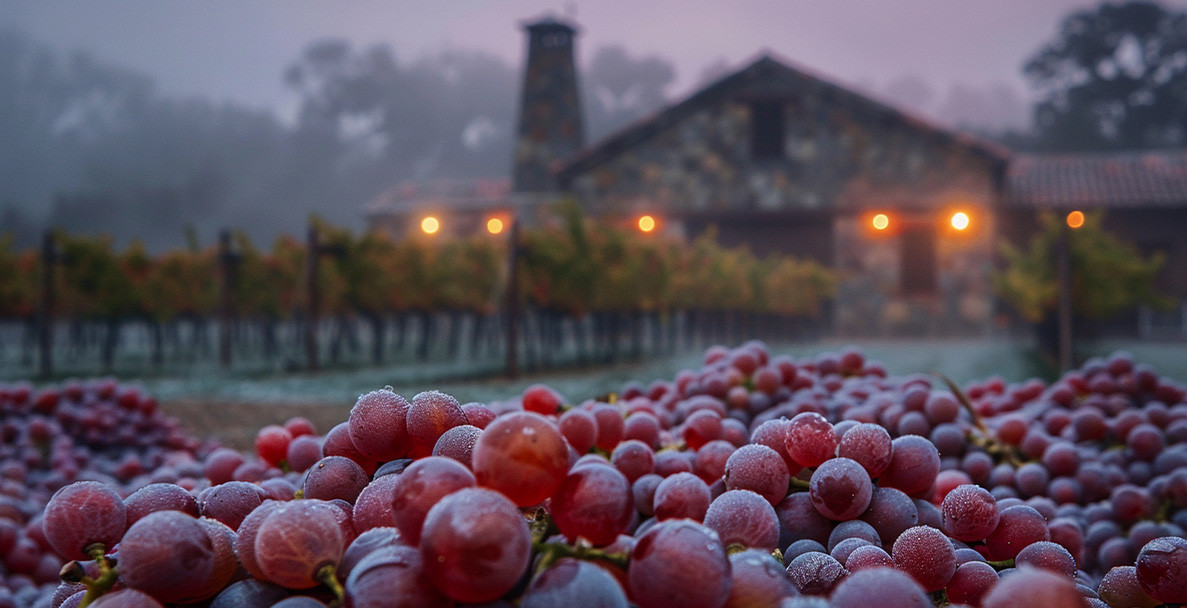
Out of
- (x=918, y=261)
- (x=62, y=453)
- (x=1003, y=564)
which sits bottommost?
(x=62, y=453)

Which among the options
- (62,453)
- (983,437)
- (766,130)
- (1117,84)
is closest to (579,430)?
(983,437)

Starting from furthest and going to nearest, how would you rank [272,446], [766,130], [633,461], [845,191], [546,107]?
1. [546,107]
2. [766,130]
3. [845,191]
4. [272,446]
5. [633,461]

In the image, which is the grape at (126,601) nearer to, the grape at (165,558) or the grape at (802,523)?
the grape at (165,558)

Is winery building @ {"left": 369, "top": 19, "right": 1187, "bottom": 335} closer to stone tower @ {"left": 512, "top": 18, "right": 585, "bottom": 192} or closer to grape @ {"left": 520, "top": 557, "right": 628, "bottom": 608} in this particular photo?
stone tower @ {"left": 512, "top": 18, "right": 585, "bottom": 192}

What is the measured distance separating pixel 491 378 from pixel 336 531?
18.6ft

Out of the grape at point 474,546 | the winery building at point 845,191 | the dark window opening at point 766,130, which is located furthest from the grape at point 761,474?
the dark window opening at point 766,130

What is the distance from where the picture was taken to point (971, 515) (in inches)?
31.4

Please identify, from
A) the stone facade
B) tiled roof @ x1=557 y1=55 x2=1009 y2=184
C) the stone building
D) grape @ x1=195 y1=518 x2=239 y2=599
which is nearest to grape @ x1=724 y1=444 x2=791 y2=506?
grape @ x1=195 y1=518 x2=239 y2=599

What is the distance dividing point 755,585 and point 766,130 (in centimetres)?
1543

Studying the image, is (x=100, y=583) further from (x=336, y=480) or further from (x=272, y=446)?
(x=272, y=446)

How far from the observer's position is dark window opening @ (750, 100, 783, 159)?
49.9 ft

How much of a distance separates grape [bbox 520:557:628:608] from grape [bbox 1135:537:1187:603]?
57cm

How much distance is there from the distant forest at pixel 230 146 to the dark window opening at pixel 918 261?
27627 mm

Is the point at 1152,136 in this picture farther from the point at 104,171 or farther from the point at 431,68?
the point at 104,171
